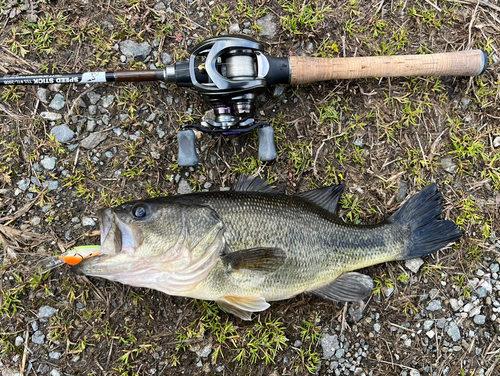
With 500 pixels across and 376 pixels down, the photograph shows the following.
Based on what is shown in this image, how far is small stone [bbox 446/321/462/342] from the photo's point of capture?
3223mm

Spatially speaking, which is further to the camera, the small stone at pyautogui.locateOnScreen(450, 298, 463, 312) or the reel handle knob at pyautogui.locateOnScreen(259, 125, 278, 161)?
the small stone at pyautogui.locateOnScreen(450, 298, 463, 312)

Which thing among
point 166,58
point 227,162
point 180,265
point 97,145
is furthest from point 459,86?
point 97,145

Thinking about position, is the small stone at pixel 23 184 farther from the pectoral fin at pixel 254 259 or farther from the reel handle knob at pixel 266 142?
the reel handle knob at pixel 266 142

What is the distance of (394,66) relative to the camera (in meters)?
3.01

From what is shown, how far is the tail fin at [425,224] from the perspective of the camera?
303cm

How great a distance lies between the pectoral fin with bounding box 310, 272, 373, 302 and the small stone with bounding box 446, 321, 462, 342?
980 millimetres

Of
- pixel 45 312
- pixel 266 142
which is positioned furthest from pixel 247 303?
pixel 45 312

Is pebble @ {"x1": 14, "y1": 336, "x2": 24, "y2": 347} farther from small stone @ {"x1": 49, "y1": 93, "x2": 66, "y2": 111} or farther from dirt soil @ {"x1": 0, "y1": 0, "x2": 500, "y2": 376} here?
small stone @ {"x1": 49, "y1": 93, "x2": 66, "y2": 111}

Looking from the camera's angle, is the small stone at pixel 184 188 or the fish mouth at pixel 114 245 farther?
the small stone at pixel 184 188

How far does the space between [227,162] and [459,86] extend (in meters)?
2.34

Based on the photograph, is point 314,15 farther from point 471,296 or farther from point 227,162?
point 471,296

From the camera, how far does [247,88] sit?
106 inches

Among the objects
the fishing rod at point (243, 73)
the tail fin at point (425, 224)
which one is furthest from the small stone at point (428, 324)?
the fishing rod at point (243, 73)

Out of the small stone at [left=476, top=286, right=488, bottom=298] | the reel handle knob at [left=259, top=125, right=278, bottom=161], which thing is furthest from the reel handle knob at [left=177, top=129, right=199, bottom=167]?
the small stone at [left=476, top=286, right=488, bottom=298]
